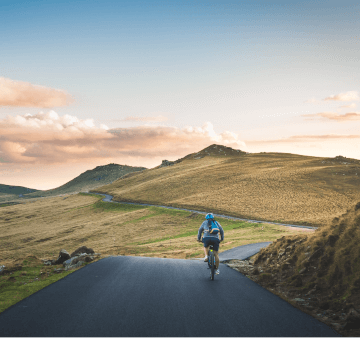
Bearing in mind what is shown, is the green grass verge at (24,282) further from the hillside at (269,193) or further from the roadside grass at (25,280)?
the hillside at (269,193)

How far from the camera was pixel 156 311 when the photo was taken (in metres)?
8.26

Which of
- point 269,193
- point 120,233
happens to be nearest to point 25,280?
point 120,233

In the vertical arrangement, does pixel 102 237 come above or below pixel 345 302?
below

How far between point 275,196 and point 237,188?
13815mm

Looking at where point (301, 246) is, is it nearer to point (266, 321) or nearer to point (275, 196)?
point (266, 321)

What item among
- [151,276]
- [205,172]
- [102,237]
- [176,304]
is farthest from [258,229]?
[205,172]

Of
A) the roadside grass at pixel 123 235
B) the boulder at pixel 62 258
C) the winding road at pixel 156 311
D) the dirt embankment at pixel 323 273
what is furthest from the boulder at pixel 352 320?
the boulder at pixel 62 258

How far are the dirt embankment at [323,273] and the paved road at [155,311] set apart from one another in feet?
2.45

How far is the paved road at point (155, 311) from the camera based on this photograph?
7.04 m

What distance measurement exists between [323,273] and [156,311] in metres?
6.58

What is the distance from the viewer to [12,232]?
73.8 metres

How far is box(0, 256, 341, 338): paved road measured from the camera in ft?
23.1

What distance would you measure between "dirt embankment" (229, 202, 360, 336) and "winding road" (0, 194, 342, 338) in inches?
28.4

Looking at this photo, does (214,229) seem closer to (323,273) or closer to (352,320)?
(323,273)
